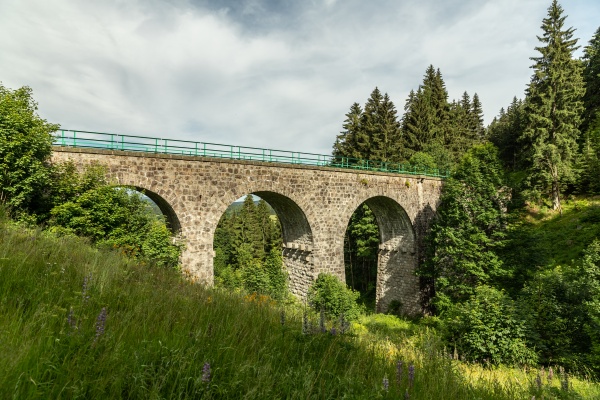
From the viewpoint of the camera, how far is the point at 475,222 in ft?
62.9

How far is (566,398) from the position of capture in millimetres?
4590

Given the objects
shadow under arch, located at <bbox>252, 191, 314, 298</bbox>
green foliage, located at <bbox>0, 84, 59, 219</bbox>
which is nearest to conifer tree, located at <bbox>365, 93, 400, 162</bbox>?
shadow under arch, located at <bbox>252, 191, 314, 298</bbox>

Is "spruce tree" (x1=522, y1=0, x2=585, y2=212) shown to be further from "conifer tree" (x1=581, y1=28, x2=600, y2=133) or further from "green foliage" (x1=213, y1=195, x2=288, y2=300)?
"green foliage" (x1=213, y1=195, x2=288, y2=300)

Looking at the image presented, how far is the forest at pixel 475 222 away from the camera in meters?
11.2

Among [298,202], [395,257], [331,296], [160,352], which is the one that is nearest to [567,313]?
[331,296]

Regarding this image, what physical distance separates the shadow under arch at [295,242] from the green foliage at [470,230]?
24.9 feet

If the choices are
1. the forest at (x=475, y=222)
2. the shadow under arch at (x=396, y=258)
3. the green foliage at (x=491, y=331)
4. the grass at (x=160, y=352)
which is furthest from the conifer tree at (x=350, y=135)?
the grass at (x=160, y=352)

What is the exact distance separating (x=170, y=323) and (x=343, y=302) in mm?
16175

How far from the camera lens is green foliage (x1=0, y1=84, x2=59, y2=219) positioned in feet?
32.7

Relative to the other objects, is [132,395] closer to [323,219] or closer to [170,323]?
[170,323]

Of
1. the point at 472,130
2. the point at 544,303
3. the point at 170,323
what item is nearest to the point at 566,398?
the point at 170,323

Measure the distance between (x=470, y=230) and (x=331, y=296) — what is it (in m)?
8.71

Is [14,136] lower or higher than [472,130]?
lower

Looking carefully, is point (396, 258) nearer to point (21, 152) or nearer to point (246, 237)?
point (21, 152)
